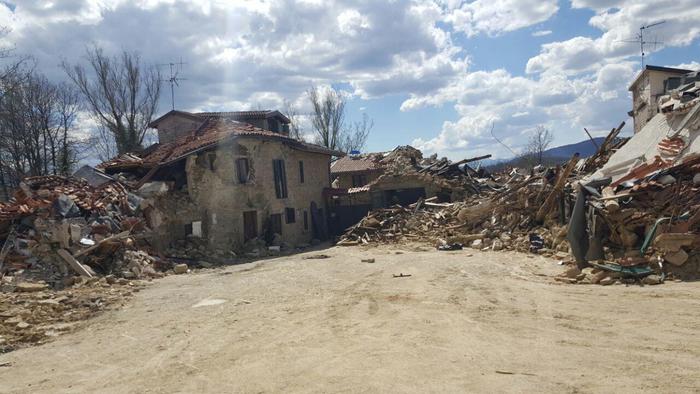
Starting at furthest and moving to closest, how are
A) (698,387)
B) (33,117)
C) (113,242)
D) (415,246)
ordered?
(33,117)
(415,246)
(113,242)
(698,387)

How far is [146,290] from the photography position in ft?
49.3

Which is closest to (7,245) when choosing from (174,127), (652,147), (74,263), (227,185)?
(74,263)

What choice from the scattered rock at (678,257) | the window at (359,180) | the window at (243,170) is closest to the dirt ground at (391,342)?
the scattered rock at (678,257)

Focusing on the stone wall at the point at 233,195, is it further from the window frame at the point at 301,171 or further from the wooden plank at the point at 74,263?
the wooden plank at the point at 74,263

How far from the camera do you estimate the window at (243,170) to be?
82.8ft

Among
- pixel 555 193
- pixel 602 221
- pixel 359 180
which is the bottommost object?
pixel 602 221

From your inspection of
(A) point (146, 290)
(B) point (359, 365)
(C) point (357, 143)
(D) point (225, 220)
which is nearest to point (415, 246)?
(D) point (225, 220)

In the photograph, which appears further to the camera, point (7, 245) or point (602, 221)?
point (7, 245)

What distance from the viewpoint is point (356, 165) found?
41906 millimetres

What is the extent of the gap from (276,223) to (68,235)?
12.2 meters

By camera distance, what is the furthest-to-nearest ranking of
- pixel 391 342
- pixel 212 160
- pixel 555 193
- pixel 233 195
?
pixel 233 195, pixel 212 160, pixel 555 193, pixel 391 342

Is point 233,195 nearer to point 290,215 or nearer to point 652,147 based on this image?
point 290,215

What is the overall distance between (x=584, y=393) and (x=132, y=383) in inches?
222

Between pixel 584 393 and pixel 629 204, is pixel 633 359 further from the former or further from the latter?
pixel 629 204
